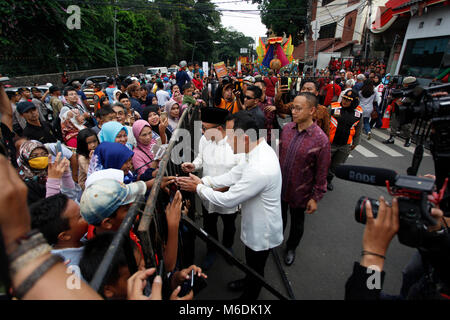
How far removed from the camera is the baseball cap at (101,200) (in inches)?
56.0

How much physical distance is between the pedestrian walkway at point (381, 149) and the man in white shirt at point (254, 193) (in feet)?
17.3

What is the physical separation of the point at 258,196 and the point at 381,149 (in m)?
6.46

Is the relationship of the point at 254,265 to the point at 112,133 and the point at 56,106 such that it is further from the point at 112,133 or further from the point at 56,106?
the point at 56,106

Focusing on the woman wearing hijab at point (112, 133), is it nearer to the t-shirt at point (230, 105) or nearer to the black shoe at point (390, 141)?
the t-shirt at point (230, 105)

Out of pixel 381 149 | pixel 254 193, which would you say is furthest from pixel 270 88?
pixel 254 193

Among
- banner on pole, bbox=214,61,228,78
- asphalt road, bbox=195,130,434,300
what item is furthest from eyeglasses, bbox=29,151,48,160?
banner on pole, bbox=214,61,228,78

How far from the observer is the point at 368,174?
3.99 ft

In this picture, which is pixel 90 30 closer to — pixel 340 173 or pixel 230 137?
pixel 230 137

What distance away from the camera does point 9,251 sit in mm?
574

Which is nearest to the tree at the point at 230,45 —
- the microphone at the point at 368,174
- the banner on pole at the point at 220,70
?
the banner on pole at the point at 220,70

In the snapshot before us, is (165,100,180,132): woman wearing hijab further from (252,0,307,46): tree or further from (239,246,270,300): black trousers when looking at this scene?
(252,0,307,46): tree

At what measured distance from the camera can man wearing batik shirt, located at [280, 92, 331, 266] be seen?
2719 mm

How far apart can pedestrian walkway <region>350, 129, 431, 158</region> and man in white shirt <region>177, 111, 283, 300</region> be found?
5269mm
